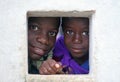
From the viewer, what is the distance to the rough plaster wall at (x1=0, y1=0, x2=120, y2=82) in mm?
1604

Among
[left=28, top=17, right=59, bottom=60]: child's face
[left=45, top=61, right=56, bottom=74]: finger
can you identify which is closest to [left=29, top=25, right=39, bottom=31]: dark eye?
[left=28, top=17, right=59, bottom=60]: child's face

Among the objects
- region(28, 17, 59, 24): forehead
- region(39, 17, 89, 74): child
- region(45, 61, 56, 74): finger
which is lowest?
region(45, 61, 56, 74): finger

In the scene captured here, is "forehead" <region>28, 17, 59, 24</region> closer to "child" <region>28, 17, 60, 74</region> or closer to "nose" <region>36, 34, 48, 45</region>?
"child" <region>28, 17, 60, 74</region>

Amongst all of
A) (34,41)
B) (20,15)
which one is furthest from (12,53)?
(34,41)

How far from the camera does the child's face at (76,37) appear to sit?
7.06 feet

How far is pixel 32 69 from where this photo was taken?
7.55 ft

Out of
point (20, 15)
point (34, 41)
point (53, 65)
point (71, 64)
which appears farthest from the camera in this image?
point (71, 64)

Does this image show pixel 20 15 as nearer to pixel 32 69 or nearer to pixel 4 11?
pixel 4 11

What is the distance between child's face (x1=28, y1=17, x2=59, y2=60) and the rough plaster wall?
1.48ft

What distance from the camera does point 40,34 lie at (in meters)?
2.14

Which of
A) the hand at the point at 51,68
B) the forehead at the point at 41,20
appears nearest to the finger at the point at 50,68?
the hand at the point at 51,68

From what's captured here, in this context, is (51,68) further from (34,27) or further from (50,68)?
(34,27)

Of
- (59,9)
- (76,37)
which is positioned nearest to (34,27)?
(76,37)

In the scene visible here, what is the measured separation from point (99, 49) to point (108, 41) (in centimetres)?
8
